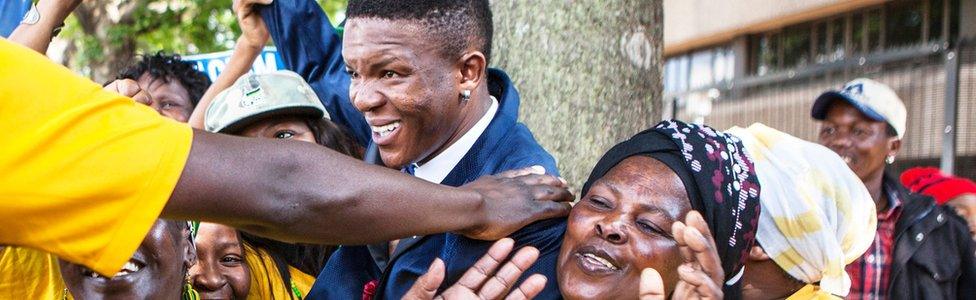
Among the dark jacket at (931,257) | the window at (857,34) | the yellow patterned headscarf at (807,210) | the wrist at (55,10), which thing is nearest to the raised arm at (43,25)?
the wrist at (55,10)

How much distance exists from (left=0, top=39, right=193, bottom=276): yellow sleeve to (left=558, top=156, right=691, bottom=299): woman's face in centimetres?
114

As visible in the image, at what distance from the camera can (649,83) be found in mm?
4738

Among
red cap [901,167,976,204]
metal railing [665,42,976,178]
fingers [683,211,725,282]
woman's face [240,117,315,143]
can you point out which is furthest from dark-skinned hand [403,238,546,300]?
metal railing [665,42,976,178]

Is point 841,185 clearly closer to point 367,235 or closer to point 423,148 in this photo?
point 423,148

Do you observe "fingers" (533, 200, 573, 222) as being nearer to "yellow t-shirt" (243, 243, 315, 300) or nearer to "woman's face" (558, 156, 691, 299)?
"woman's face" (558, 156, 691, 299)

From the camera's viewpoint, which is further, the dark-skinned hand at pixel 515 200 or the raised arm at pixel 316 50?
Result: the raised arm at pixel 316 50

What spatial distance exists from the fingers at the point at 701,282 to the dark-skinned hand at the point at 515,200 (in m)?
0.34

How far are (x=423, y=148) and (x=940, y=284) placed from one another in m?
3.11

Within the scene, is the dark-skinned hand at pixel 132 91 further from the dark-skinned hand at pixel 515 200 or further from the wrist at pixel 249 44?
the dark-skinned hand at pixel 515 200

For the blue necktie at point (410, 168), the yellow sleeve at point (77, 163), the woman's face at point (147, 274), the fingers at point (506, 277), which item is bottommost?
the woman's face at point (147, 274)

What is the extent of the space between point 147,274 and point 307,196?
113 cm

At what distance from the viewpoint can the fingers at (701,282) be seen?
260 centimetres

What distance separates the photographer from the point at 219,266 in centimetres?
371

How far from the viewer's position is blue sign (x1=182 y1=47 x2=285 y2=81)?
19.1ft
